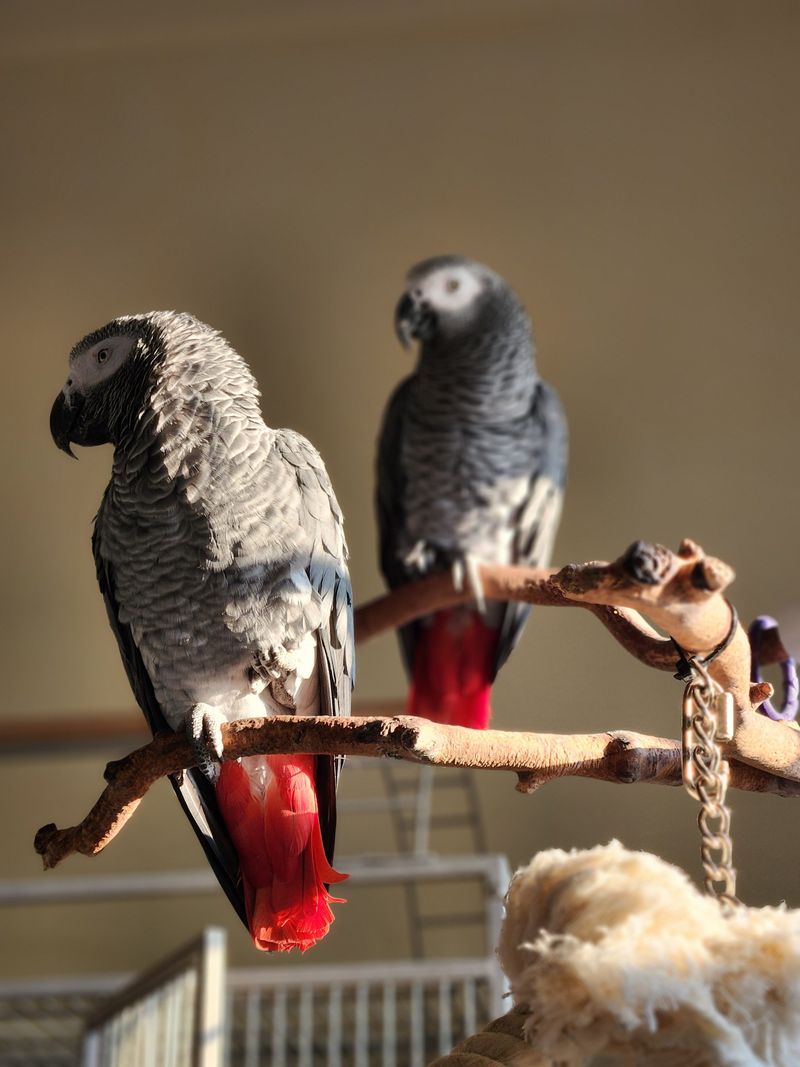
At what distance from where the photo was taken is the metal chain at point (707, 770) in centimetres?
54

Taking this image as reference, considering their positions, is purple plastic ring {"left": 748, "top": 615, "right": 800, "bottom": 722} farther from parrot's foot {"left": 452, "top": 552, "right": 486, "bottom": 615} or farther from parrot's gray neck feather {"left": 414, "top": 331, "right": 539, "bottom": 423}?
parrot's gray neck feather {"left": 414, "top": 331, "right": 539, "bottom": 423}

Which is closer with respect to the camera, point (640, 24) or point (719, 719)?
point (719, 719)

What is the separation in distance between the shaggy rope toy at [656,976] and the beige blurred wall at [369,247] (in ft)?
6.24

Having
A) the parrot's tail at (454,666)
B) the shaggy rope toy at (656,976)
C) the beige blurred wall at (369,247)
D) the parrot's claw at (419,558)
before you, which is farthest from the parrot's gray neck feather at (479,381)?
the shaggy rope toy at (656,976)

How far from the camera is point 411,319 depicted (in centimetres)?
175

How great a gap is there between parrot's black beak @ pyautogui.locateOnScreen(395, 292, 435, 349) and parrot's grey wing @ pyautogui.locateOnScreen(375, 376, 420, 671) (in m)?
0.09

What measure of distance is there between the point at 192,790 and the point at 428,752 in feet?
1.03

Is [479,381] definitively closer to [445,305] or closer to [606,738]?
[445,305]

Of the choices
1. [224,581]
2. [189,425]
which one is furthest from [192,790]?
[189,425]

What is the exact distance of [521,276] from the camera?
265 centimetres

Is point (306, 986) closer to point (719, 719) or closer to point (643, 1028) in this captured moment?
point (719, 719)

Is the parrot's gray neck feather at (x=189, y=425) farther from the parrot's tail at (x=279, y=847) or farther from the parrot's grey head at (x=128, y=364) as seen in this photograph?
the parrot's tail at (x=279, y=847)

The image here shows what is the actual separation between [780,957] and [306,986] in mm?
1070

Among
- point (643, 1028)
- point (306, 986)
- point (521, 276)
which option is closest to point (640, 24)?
point (521, 276)
